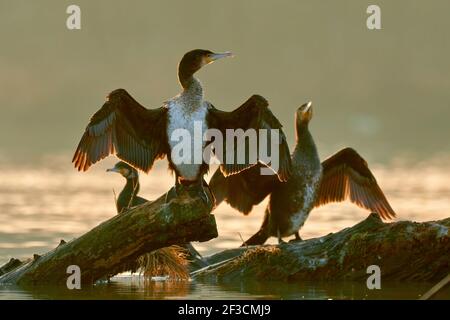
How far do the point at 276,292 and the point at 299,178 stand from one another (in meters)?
3.15

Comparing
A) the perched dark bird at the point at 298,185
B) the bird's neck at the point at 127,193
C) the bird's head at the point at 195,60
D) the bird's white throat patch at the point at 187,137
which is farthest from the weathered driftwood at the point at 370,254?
the bird's neck at the point at 127,193

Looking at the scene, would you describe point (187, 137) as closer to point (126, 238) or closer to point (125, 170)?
point (126, 238)

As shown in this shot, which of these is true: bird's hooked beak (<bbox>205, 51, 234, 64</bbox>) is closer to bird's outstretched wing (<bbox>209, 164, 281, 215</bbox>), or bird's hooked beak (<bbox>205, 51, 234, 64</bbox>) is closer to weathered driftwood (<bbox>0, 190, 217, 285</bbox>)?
weathered driftwood (<bbox>0, 190, 217, 285</bbox>)

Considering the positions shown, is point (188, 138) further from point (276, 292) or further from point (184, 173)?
point (276, 292)

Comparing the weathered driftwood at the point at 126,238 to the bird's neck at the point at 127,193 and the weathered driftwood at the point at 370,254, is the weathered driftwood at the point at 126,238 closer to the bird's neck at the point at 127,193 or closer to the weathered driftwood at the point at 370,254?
the weathered driftwood at the point at 370,254

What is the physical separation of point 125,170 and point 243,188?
7.74 feet

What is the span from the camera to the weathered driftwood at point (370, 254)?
10.4 metres

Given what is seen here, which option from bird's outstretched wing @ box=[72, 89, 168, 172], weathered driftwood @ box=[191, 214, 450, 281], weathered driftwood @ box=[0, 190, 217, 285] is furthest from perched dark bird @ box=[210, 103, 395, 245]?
weathered driftwood @ box=[0, 190, 217, 285]

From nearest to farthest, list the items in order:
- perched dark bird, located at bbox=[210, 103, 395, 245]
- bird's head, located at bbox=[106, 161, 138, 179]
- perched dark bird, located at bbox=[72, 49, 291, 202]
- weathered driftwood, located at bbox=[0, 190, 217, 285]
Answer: weathered driftwood, located at bbox=[0, 190, 217, 285] < perched dark bird, located at bbox=[72, 49, 291, 202] < perched dark bird, located at bbox=[210, 103, 395, 245] < bird's head, located at bbox=[106, 161, 138, 179]

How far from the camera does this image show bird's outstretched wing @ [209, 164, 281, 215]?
12.5 m

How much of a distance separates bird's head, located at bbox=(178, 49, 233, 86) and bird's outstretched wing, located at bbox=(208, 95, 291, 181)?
0.56 m

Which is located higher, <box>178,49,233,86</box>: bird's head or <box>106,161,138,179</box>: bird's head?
<box>178,49,233,86</box>: bird's head

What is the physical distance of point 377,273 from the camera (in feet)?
34.2
